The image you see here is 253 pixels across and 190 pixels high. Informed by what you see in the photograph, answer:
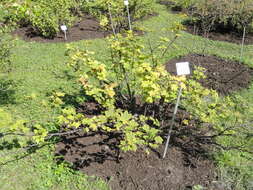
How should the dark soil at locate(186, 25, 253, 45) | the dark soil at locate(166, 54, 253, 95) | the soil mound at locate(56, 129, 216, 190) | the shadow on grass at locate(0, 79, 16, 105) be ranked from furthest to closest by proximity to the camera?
the dark soil at locate(186, 25, 253, 45) < the dark soil at locate(166, 54, 253, 95) < the shadow on grass at locate(0, 79, 16, 105) < the soil mound at locate(56, 129, 216, 190)

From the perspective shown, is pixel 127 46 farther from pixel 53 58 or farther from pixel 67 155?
pixel 53 58

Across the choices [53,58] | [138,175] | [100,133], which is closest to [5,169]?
[100,133]

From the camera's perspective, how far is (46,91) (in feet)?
16.1

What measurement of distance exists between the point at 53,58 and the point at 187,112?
167 inches

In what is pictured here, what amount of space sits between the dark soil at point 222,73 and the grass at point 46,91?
30 cm

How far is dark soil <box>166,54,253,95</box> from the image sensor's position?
18.2ft

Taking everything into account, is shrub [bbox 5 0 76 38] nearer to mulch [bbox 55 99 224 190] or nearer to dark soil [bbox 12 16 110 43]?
dark soil [bbox 12 16 110 43]

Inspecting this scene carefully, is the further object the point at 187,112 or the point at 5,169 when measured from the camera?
the point at 187,112

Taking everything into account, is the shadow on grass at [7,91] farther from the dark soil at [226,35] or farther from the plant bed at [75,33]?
the dark soil at [226,35]

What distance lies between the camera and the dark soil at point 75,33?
7888 millimetres

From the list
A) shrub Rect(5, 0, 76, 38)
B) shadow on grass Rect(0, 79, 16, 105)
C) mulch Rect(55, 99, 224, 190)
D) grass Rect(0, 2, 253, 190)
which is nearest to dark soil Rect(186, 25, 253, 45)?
grass Rect(0, 2, 253, 190)

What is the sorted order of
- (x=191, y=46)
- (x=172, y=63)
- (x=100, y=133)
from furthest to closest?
(x=191, y=46)
(x=172, y=63)
(x=100, y=133)

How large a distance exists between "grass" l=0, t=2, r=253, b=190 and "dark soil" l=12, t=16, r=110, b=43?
47cm

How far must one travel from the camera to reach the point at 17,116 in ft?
13.6
